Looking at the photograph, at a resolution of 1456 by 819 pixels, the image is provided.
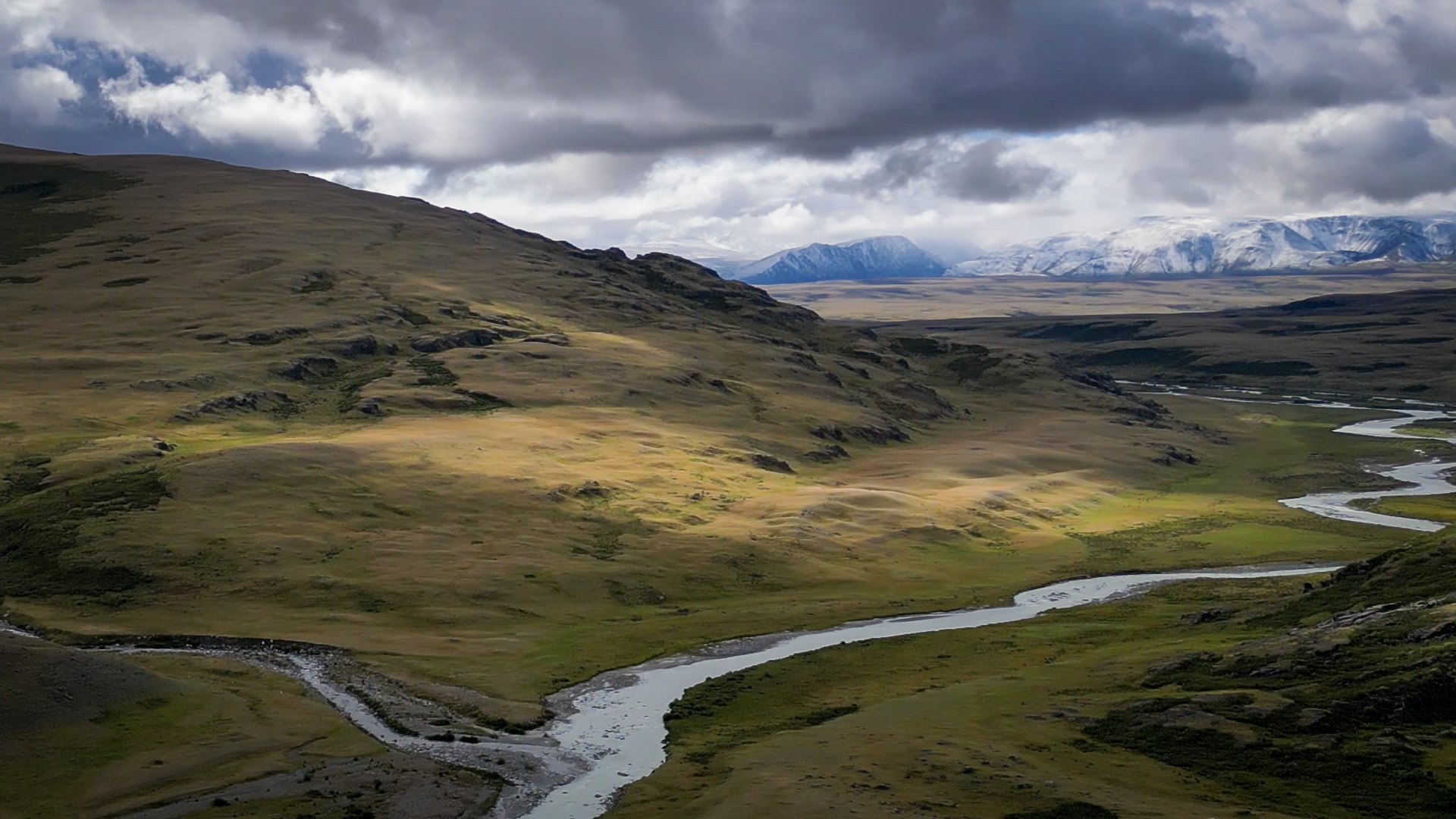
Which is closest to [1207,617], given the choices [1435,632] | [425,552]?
[1435,632]

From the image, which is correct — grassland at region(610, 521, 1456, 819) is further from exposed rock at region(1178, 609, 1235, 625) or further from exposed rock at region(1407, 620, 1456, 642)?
exposed rock at region(1178, 609, 1235, 625)

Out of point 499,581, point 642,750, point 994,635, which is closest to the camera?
point 642,750

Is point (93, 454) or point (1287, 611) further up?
point (93, 454)

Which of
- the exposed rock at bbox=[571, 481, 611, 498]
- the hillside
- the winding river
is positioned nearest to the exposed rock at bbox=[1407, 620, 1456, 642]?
the winding river

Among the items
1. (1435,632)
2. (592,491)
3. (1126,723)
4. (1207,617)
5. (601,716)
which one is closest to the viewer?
(1126,723)

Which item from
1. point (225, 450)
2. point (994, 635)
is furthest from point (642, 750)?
point (225, 450)

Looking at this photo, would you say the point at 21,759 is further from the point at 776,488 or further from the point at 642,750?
the point at 776,488

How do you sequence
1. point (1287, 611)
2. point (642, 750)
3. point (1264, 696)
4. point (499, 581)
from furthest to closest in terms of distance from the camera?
point (499, 581) < point (1287, 611) < point (642, 750) < point (1264, 696)

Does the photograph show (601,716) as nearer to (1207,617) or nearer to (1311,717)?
(1311,717)
